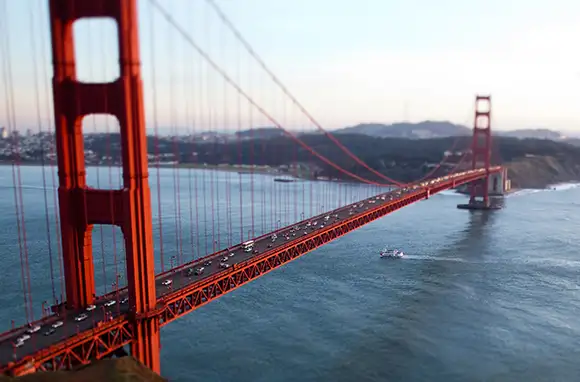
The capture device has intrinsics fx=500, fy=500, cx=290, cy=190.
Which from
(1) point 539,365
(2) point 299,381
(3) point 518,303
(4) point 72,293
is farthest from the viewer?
(3) point 518,303

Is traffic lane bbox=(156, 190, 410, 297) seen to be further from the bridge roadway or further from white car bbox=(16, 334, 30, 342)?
white car bbox=(16, 334, 30, 342)

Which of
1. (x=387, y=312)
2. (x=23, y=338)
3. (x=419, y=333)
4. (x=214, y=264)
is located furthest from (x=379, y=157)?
(x=23, y=338)

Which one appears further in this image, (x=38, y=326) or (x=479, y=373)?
(x=479, y=373)

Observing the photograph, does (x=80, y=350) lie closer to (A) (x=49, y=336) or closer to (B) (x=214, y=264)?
(A) (x=49, y=336)

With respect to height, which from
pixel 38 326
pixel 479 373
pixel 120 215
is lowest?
pixel 479 373

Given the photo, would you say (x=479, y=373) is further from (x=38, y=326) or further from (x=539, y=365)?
(x=38, y=326)

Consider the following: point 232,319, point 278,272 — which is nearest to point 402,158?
point 278,272

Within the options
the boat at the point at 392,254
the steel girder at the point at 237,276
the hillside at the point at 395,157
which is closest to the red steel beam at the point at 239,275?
the steel girder at the point at 237,276
